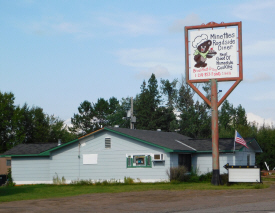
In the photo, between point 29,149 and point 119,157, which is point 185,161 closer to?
point 119,157

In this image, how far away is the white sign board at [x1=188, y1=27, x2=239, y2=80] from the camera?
30297 mm

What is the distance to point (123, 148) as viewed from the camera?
3428cm

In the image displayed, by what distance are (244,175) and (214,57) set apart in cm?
805

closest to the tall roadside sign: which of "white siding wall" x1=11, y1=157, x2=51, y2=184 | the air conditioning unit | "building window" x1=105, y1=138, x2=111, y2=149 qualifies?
the air conditioning unit

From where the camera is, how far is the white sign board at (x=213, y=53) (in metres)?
30.3

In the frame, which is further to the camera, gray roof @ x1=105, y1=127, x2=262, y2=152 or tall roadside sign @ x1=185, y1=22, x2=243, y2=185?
gray roof @ x1=105, y1=127, x2=262, y2=152

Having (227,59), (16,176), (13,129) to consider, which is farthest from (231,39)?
(13,129)

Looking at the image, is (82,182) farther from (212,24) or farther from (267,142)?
(267,142)

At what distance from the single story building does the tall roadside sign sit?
4.91 metres

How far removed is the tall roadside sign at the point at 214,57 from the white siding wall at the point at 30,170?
1430cm

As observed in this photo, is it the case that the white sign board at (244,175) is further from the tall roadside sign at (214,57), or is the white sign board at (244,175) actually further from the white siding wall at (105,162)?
the white siding wall at (105,162)

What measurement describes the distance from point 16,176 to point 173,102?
34.2 meters

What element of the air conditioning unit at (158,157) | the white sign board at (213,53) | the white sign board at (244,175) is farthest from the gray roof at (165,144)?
the white sign board at (213,53)

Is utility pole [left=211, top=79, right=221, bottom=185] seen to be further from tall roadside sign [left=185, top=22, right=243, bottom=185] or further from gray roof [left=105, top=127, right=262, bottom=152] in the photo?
gray roof [left=105, top=127, right=262, bottom=152]
